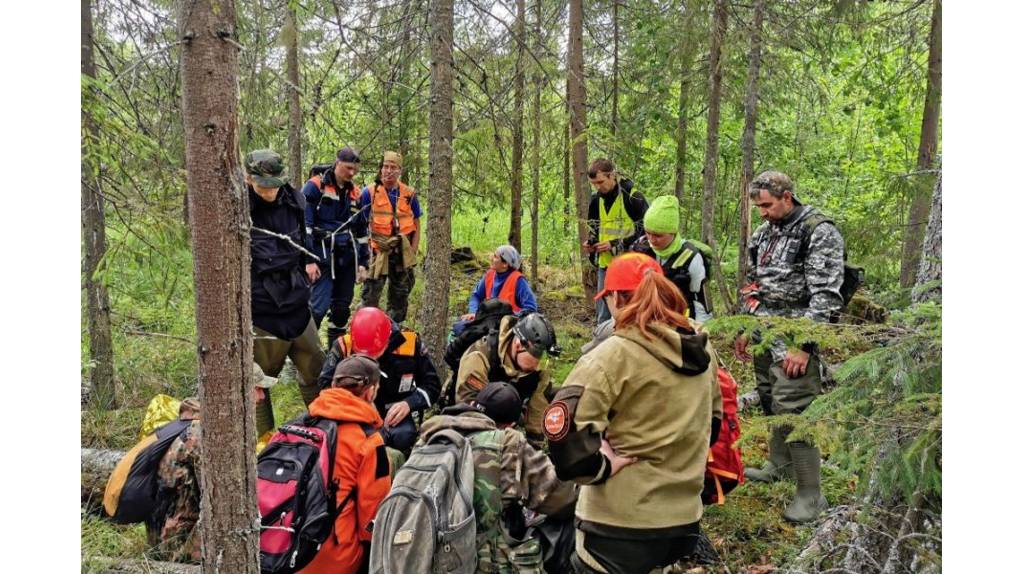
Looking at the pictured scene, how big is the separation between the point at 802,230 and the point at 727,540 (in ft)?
7.42

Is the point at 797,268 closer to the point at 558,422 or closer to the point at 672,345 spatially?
the point at 672,345

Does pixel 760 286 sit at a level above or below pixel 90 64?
below

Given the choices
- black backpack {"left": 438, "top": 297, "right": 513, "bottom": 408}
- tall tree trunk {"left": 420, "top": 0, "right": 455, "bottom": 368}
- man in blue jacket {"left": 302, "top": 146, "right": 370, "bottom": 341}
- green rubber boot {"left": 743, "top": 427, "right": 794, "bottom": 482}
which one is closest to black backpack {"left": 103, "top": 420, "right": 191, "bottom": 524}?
black backpack {"left": 438, "top": 297, "right": 513, "bottom": 408}

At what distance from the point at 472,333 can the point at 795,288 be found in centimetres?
265

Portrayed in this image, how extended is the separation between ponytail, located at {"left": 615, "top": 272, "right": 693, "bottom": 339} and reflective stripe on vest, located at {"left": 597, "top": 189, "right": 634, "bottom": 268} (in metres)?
4.29

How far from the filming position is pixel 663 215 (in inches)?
215

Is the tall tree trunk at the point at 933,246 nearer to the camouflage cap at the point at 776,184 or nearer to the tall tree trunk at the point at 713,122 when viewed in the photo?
the camouflage cap at the point at 776,184

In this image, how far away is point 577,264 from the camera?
1341 centimetres

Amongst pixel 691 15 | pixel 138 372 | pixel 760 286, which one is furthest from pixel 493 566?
pixel 691 15

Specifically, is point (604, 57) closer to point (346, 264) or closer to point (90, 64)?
point (346, 264)

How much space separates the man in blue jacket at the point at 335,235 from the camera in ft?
24.4

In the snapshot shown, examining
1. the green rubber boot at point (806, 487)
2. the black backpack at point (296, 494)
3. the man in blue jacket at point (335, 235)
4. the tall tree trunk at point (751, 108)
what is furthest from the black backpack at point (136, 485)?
the tall tree trunk at point (751, 108)

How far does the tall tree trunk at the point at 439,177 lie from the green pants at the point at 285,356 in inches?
45.2

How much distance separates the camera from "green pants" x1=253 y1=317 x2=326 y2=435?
5656mm
